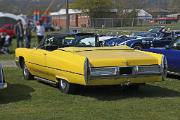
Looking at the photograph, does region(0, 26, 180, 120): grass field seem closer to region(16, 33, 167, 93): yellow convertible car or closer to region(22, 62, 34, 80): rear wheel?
region(16, 33, 167, 93): yellow convertible car

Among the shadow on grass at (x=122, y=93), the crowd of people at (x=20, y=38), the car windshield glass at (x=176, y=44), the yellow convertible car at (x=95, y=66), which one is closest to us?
the yellow convertible car at (x=95, y=66)

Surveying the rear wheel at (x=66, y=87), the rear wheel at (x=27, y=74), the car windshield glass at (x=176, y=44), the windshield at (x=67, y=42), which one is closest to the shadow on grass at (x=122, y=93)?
the rear wheel at (x=66, y=87)

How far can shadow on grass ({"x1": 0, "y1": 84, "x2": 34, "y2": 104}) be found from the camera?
9688mm

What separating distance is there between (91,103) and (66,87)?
44.8 inches

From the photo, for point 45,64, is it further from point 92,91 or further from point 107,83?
point 107,83

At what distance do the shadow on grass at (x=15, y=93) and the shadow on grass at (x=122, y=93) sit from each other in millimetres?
1187

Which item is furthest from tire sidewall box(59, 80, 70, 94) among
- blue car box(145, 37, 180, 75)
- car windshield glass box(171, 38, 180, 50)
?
car windshield glass box(171, 38, 180, 50)

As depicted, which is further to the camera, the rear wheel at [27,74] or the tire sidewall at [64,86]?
the rear wheel at [27,74]

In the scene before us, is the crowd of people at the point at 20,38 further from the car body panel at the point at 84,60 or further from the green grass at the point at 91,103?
the car body panel at the point at 84,60

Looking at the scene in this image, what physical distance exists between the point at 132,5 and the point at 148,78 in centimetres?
3838

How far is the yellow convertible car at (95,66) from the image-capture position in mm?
9406

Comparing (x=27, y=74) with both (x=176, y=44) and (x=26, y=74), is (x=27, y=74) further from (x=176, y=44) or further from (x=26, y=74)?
(x=176, y=44)

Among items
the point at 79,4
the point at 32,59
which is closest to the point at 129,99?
the point at 32,59

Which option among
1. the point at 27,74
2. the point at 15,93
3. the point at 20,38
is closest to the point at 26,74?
the point at 27,74
